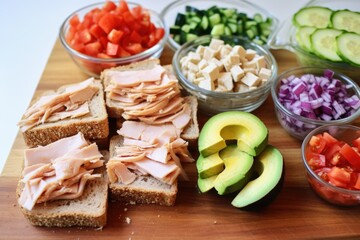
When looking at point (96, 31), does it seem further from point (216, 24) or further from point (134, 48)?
point (216, 24)

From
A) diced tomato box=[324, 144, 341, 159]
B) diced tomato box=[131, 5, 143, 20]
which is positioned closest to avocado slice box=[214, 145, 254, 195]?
diced tomato box=[324, 144, 341, 159]

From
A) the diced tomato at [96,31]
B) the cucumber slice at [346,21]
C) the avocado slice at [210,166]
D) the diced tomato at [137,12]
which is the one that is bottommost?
the avocado slice at [210,166]

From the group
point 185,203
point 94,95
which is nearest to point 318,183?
point 185,203

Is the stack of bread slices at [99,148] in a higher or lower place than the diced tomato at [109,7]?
lower

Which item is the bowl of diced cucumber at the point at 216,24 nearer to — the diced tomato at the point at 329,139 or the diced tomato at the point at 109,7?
the diced tomato at the point at 109,7

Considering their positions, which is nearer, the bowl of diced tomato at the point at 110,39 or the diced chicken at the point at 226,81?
the diced chicken at the point at 226,81

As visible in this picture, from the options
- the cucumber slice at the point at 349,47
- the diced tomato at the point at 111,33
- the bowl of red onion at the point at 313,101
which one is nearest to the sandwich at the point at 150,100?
the diced tomato at the point at 111,33

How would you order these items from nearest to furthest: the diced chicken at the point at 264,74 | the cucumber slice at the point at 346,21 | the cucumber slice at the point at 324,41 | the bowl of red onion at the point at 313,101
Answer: the bowl of red onion at the point at 313,101
the diced chicken at the point at 264,74
the cucumber slice at the point at 324,41
the cucumber slice at the point at 346,21

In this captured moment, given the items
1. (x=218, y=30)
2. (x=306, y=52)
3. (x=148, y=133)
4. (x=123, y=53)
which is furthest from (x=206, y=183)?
(x=218, y=30)
